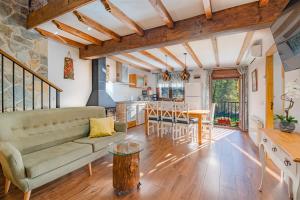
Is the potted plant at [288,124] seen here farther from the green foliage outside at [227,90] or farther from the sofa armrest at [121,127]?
the green foliage outside at [227,90]

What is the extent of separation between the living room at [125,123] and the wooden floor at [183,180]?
0.05ft

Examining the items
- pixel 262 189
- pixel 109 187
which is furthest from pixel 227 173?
pixel 109 187

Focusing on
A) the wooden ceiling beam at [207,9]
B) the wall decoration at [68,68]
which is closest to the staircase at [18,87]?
the wall decoration at [68,68]

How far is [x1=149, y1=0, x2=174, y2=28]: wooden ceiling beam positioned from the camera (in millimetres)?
2042

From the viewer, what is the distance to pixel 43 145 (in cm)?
229

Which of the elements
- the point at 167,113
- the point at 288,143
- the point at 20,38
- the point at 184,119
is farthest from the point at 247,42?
the point at 20,38

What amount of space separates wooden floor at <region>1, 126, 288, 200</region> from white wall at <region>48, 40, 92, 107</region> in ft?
6.51

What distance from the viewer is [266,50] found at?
3.10m

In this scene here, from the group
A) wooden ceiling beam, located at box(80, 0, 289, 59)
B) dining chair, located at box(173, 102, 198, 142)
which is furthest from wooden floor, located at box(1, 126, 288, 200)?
wooden ceiling beam, located at box(80, 0, 289, 59)

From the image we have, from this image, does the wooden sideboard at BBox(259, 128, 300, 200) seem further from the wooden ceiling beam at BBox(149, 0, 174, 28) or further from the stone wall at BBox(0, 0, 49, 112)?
the stone wall at BBox(0, 0, 49, 112)

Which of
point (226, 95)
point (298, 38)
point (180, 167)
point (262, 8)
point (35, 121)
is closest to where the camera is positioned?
point (298, 38)

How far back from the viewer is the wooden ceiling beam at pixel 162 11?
204cm

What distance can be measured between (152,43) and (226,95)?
5590 mm

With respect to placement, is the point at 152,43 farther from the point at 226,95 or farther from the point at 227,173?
the point at 226,95
